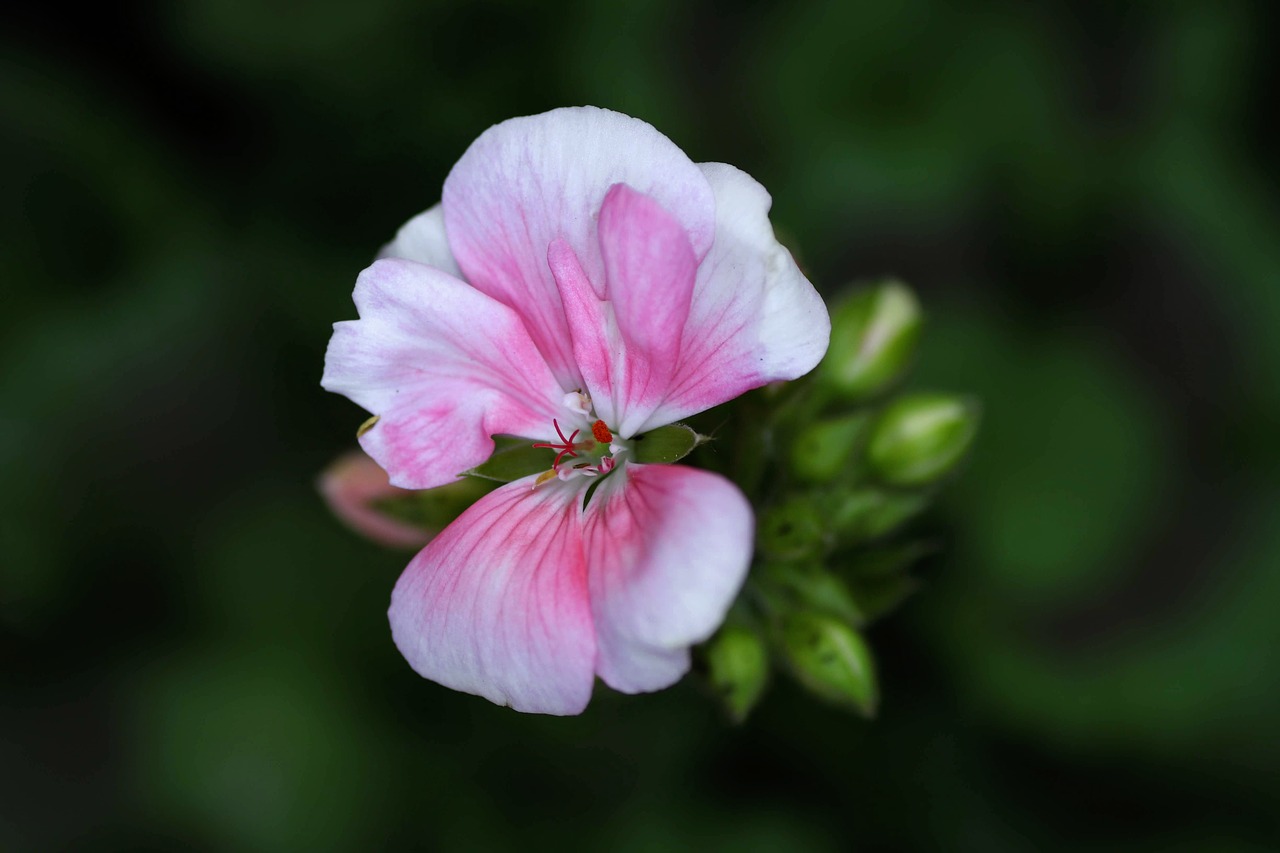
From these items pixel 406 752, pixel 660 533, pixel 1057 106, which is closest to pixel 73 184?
pixel 406 752

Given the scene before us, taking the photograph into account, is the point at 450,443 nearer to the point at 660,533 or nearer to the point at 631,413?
the point at 631,413

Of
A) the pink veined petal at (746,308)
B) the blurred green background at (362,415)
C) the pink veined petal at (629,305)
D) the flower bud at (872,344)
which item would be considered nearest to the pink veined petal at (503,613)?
the pink veined petal at (629,305)

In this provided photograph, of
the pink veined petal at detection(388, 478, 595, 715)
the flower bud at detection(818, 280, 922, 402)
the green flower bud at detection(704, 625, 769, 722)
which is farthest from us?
the flower bud at detection(818, 280, 922, 402)

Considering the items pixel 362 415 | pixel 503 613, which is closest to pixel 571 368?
pixel 503 613

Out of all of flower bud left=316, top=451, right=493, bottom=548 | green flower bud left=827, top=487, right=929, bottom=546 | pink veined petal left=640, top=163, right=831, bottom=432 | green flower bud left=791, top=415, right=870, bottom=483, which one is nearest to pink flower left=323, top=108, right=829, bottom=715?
Result: pink veined petal left=640, top=163, right=831, bottom=432

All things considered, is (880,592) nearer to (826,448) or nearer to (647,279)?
(826,448)

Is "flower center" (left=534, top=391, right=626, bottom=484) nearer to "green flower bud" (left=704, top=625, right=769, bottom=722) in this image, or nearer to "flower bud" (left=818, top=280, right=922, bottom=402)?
"green flower bud" (left=704, top=625, right=769, bottom=722)

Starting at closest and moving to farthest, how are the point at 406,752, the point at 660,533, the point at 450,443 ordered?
1. the point at 660,533
2. the point at 450,443
3. the point at 406,752
